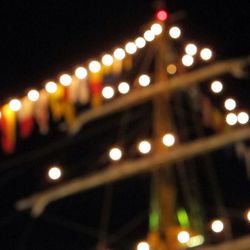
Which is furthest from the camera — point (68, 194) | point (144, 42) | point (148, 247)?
point (144, 42)

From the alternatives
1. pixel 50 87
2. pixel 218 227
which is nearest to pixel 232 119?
pixel 218 227

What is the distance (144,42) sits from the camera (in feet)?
26.9

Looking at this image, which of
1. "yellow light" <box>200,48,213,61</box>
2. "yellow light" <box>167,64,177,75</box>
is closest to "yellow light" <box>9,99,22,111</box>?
"yellow light" <box>167,64,177,75</box>

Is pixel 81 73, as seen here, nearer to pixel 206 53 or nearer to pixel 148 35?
pixel 148 35

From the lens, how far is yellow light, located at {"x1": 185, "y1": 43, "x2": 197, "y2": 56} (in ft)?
27.1

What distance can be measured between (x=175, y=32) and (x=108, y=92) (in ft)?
3.35

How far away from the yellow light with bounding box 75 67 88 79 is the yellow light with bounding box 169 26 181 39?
43.5 inches

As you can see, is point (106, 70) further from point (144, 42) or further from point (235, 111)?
point (235, 111)

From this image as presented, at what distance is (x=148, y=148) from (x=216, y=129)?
2.58 ft

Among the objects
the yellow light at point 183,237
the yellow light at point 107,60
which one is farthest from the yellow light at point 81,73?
the yellow light at point 183,237

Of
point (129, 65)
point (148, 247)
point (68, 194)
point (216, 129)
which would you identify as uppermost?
point (129, 65)

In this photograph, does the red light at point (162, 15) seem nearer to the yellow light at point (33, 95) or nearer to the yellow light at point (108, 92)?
the yellow light at point (108, 92)

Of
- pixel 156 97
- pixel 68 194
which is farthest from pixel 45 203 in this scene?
pixel 156 97

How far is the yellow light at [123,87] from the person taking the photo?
809cm
